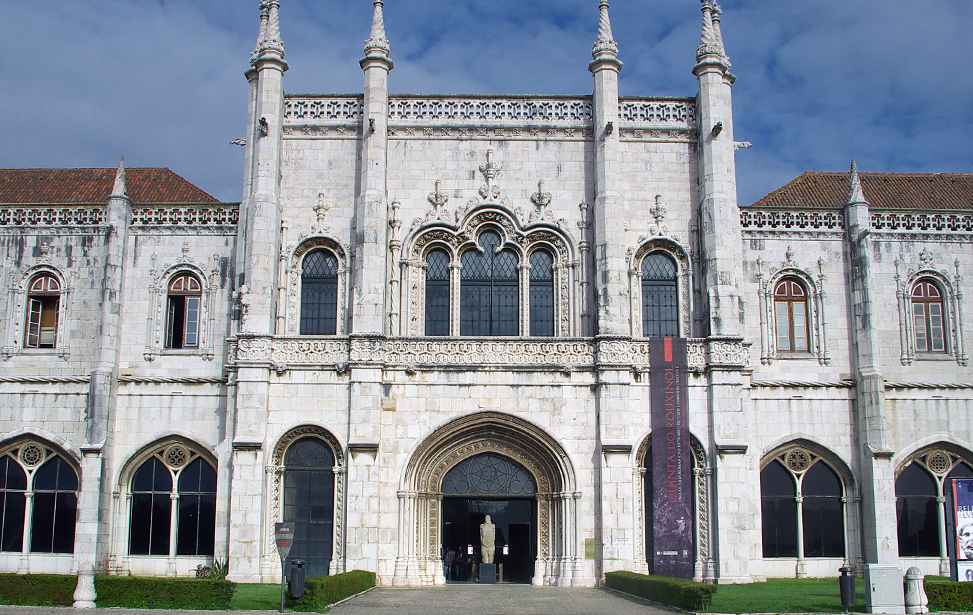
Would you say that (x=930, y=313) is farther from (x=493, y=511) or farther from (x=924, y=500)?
(x=493, y=511)

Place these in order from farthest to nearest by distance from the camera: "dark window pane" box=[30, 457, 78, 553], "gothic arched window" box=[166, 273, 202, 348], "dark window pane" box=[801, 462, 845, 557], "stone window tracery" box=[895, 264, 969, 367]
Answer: "stone window tracery" box=[895, 264, 969, 367], "gothic arched window" box=[166, 273, 202, 348], "dark window pane" box=[801, 462, 845, 557], "dark window pane" box=[30, 457, 78, 553]

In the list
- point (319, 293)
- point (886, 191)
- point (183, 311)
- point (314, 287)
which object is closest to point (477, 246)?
point (319, 293)

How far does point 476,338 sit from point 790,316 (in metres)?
9.63

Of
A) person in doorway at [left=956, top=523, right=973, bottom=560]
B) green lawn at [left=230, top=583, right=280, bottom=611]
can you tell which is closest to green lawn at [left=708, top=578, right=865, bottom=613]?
person in doorway at [left=956, top=523, right=973, bottom=560]

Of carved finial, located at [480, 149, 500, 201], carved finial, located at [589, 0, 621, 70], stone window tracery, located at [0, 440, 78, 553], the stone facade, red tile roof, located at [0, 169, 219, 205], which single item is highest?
carved finial, located at [589, 0, 621, 70]

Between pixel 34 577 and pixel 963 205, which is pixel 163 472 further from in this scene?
pixel 963 205

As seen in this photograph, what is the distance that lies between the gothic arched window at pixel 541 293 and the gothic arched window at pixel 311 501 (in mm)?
6956

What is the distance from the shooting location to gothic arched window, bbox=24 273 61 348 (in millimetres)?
29250

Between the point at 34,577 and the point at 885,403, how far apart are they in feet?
74.9

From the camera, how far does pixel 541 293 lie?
94.7ft

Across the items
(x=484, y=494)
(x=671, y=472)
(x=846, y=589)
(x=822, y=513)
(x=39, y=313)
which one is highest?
(x=39, y=313)

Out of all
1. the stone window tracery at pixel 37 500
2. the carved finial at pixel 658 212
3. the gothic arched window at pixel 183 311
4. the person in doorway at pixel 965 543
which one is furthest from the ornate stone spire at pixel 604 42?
the stone window tracery at pixel 37 500

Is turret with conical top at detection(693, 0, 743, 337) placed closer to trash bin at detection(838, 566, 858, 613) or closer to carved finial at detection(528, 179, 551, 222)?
carved finial at detection(528, 179, 551, 222)

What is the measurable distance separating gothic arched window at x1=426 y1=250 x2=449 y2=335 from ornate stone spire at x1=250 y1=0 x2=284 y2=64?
757cm
